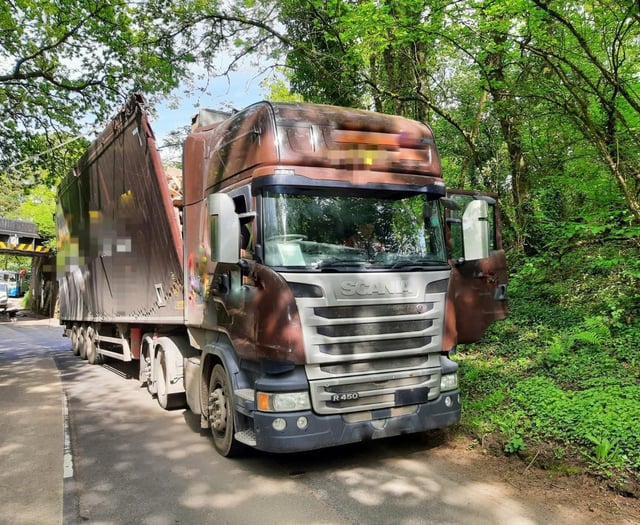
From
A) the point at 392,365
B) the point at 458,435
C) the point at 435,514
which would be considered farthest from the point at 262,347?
the point at 458,435

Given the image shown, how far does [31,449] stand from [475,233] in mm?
5120

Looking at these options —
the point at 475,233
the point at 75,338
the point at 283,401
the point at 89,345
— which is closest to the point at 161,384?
the point at 283,401

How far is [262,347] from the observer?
13.9 ft

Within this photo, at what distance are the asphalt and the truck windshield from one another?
263cm

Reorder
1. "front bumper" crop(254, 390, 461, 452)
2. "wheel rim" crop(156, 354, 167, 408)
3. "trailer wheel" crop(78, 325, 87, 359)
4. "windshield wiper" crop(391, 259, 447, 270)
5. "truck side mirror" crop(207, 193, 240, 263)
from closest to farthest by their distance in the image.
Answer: "front bumper" crop(254, 390, 461, 452), "truck side mirror" crop(207, 193, 240, 263), "windshield wiper" crop(391, 259, 447, 270), "wheel rim" crop(156, 354, 167, 408), "trailer wheel" crop(78, 325, 87, 359)

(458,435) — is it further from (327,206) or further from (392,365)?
(327,206)

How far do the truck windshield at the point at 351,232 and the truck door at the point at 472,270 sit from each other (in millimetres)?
Result: 256

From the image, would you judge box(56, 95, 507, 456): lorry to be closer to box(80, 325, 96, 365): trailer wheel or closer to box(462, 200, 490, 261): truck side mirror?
box(462, 200, 490, 261): truck side mirror

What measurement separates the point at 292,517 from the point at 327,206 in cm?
259

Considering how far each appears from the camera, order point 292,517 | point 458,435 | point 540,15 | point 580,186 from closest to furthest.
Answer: point 292,517 < point 458,435 < point 540,15 < point 580,186

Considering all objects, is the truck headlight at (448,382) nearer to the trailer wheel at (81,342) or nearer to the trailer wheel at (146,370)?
the trailer wheel at (146,370)

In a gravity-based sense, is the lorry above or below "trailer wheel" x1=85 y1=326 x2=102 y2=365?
above

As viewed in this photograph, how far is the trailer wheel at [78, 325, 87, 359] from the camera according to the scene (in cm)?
1255

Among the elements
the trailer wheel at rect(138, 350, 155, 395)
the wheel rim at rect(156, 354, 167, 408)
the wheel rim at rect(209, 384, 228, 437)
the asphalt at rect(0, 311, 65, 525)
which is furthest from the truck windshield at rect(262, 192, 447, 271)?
the trailer wheel at rect(138, 350, 155, 395)
